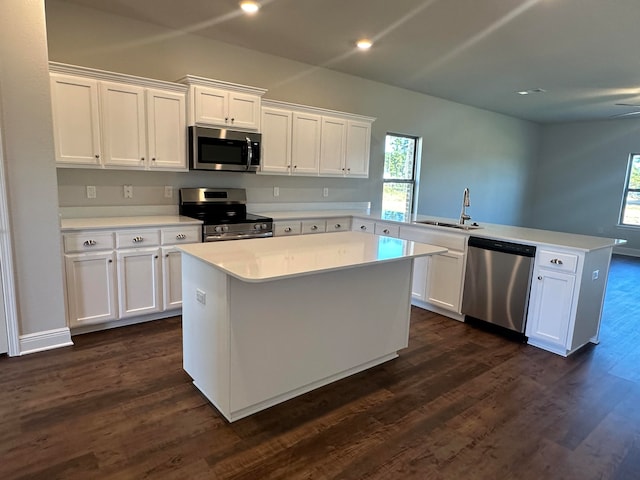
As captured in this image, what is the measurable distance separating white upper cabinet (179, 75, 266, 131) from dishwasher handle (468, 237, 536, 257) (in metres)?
2.45

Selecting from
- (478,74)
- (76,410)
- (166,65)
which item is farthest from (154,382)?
(478,74)

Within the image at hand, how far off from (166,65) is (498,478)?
4.15 metres

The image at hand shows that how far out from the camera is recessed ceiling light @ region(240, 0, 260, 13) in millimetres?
3117

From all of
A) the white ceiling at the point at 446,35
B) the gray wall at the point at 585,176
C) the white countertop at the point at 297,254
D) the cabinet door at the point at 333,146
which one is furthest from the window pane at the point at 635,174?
the white countertop at the point at 297,254

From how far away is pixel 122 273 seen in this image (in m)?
3.27

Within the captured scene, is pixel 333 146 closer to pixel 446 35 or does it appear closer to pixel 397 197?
pixel 446 35

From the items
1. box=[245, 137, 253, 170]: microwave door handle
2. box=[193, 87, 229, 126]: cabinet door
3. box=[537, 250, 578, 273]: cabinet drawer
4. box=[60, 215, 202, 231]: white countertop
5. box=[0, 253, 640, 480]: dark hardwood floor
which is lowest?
box=[0, 253, 640, 480]: dark hardwood floor

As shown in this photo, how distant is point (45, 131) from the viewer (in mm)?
2752

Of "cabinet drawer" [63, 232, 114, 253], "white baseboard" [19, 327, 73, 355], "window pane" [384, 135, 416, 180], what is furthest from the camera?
"window pane" [384, 135, 416, 180]

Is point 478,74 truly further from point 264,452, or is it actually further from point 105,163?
point 264,452

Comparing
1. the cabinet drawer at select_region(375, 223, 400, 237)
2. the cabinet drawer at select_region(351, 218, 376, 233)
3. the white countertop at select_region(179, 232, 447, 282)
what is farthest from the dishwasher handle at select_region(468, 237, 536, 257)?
the cabinet drawer at select_region(351, 218, 376, 233)

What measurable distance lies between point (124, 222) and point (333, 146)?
8.51ft

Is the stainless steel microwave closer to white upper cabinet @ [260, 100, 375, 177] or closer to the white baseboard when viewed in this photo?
white upper cabinet @ [260, 100, 375, 177]

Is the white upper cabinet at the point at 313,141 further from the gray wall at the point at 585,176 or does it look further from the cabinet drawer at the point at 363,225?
the gray wall at the point at 585,176
